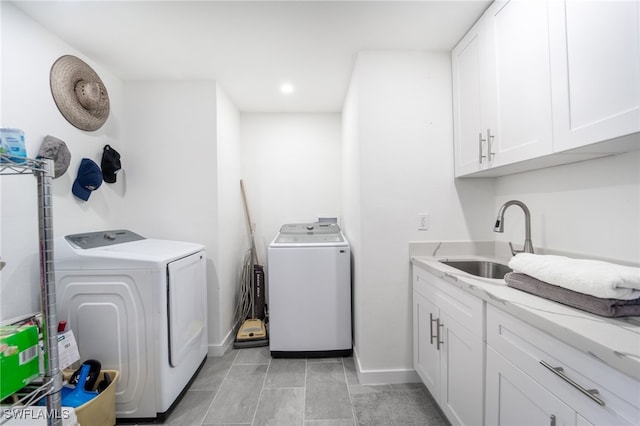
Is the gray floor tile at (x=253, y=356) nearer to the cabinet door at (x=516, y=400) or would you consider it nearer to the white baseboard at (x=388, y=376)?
the white baseboard at (x=388, y=376)

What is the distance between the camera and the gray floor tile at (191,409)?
1.42 m

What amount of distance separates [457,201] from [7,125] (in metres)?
2.85

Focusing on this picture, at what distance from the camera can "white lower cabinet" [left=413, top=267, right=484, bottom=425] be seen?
106 centimetres

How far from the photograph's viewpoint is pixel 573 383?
651 mm

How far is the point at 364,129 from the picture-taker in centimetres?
171

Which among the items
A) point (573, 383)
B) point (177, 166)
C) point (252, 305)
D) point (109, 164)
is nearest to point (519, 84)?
point (573, 383)

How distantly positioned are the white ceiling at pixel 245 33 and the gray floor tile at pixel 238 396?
8.04 ft

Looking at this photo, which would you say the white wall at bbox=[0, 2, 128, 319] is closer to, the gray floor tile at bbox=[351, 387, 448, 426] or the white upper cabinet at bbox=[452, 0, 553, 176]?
the gray floor tile at bbox=[351, 387, 448, 426]

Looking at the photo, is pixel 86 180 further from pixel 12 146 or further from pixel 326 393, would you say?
pixel 326 393

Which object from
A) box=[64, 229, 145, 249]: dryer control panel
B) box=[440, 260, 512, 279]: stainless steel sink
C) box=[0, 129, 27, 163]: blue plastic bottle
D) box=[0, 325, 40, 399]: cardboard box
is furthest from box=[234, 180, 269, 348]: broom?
box=[0, 129, 27, 163]: blue plastic bottle

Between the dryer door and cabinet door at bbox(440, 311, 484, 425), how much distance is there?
1626 millimetres

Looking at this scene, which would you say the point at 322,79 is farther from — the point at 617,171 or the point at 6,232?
the point at 6,232

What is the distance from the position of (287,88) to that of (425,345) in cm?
242

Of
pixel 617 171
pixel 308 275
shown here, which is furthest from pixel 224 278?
pixel 617 171
